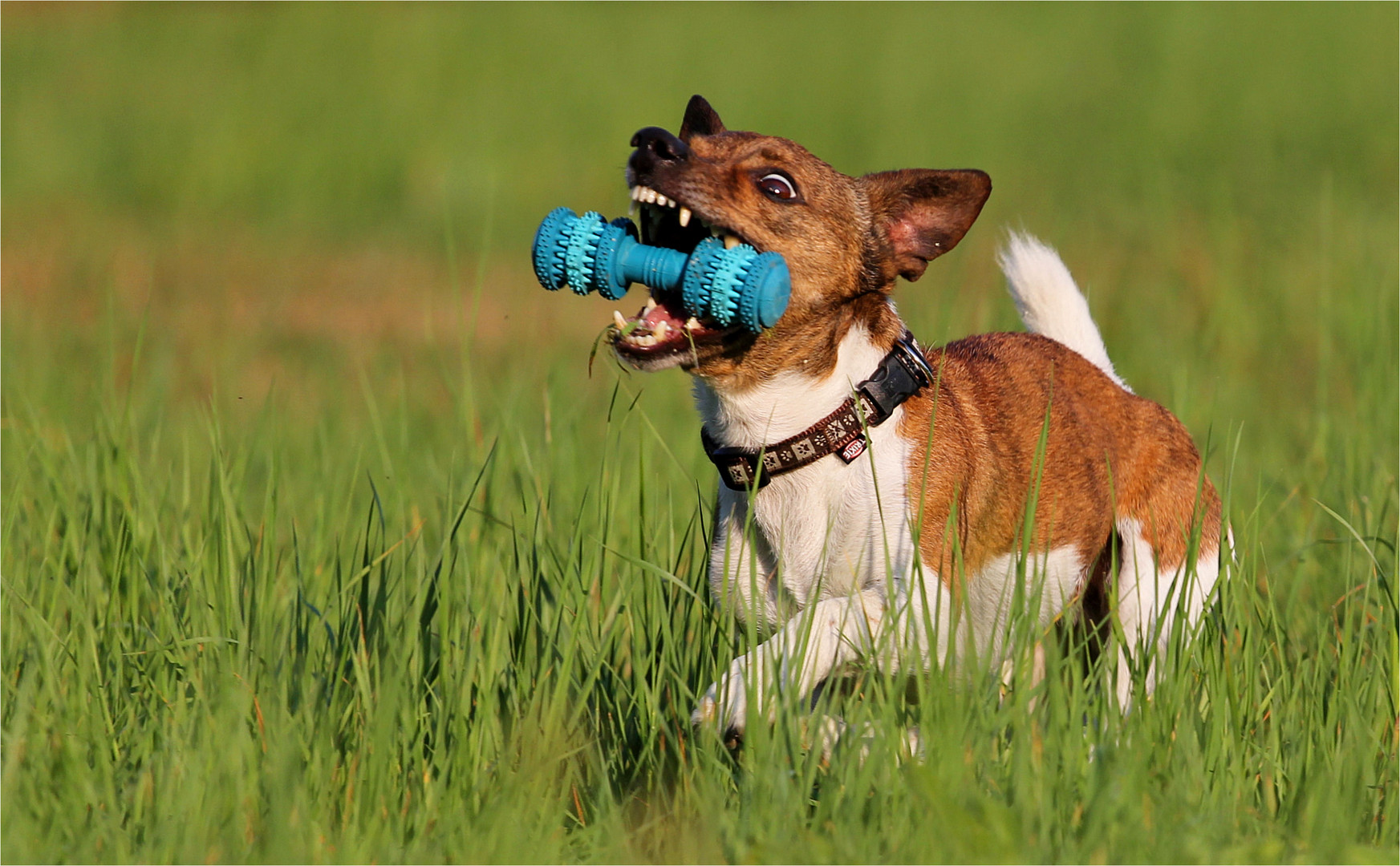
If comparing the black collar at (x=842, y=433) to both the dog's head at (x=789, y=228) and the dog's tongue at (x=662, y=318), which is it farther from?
the dog's tongue at (x=662, y=318)

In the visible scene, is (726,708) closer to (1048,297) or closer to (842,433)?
(842,433)

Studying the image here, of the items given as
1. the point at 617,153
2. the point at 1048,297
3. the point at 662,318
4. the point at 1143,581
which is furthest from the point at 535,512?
the point at 617,153

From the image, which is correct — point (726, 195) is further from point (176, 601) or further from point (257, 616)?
point (176, 601)

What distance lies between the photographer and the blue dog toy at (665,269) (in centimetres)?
356

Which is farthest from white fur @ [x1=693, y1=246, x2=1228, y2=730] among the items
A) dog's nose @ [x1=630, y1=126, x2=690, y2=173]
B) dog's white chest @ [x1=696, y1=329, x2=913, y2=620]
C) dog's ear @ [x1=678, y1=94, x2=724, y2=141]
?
dog's ear @ [x1=678, y1=94, x2=724, y2=141]

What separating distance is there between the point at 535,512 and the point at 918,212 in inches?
60.0

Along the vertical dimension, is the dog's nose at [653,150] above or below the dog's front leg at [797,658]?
above

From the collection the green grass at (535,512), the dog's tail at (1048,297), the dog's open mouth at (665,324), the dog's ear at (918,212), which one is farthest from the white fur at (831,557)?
the dog's tail at (1048,297)

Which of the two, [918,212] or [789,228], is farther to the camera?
[918,212]

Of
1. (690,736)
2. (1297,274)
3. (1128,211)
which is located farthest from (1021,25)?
(690,736)

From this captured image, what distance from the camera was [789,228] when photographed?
13.0ft

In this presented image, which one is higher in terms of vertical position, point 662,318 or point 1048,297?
point 1048,297

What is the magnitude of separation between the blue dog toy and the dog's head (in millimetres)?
98

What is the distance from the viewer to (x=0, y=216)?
1393cm
